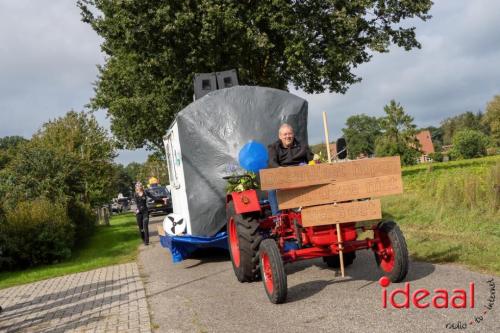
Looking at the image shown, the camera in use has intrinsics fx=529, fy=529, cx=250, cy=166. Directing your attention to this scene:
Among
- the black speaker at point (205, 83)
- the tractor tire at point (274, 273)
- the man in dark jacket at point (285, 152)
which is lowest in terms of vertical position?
the tractor tire at point (274, 273)

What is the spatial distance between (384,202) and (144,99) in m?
12.1

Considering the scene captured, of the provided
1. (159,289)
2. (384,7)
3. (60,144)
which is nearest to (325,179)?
(159,289)

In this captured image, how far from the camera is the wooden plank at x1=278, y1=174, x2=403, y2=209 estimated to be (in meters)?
5.92

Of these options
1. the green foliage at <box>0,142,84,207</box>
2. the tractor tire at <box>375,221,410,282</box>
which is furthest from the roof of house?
the tractor tire at <box>375,221,410,282</box>

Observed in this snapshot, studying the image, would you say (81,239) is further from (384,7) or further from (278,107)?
(384,7)

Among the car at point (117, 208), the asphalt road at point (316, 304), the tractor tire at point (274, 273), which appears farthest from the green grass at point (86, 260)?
the car at point (117, 208)

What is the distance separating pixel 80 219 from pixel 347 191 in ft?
45.4

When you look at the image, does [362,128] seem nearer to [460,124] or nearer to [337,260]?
[460,124]

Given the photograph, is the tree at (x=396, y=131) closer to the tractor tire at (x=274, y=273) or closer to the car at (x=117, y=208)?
the car at (x=117, y=208)

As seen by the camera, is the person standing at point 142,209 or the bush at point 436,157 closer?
the person standing at point 142,209

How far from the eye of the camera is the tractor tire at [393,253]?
6.10 m

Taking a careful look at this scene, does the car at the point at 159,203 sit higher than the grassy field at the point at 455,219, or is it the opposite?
the car at the point at 159,203

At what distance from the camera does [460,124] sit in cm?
12181

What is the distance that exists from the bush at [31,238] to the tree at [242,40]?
7.74m
